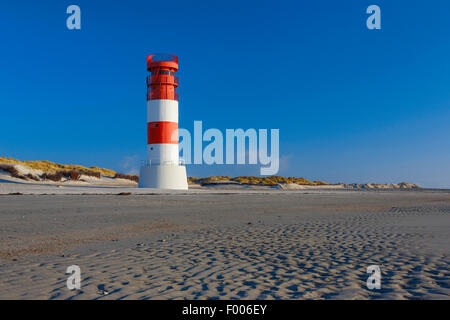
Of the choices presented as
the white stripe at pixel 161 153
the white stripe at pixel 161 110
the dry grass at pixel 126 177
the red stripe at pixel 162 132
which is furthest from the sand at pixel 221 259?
the dry grass at pixel 126 177

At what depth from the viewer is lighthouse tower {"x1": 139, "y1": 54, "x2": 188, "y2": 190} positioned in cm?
2962

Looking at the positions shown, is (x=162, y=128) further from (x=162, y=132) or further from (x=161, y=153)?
(x=161, y=153)

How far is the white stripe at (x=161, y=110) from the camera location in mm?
29562

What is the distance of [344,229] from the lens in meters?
10.2

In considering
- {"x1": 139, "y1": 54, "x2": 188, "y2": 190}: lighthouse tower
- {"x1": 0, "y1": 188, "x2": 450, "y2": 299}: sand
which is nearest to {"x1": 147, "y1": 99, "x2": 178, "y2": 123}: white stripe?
{"x1": 139, "y1": 54, "x2": 188, "y2": 190}: lighthouse tower

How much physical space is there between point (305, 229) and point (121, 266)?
595 centimetres

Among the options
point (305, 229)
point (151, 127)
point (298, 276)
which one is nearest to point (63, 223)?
point (305, 229)

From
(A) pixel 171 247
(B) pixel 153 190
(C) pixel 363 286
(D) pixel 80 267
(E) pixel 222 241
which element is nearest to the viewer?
(C) pixel 363 286

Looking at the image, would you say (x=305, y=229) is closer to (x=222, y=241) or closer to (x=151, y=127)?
(x=222, y=241)

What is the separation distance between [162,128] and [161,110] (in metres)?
1.49

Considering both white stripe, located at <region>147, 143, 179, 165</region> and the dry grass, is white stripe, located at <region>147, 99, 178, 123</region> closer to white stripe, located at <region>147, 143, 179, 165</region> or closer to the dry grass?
white stripe, located at <region>147, 143, 179, 165</region>

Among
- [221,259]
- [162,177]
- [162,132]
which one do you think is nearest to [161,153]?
[162,132]

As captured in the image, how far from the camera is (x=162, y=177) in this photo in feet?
97.5

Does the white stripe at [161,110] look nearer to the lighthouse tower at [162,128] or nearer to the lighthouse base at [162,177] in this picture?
the lighthouse tower at [162,128]
